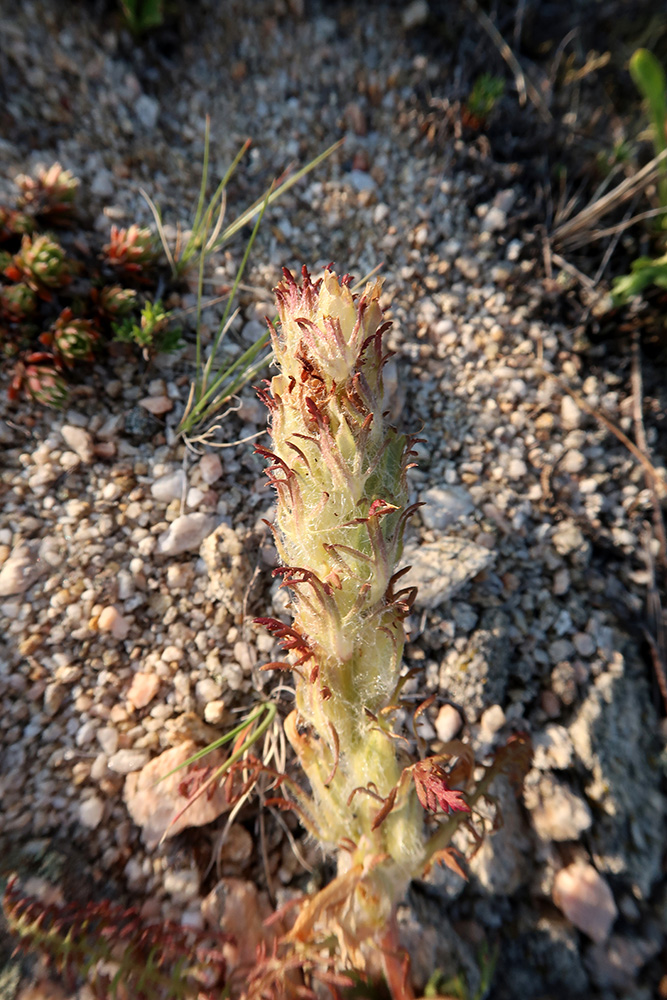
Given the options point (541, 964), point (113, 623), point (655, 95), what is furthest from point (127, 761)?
point (655, 95)

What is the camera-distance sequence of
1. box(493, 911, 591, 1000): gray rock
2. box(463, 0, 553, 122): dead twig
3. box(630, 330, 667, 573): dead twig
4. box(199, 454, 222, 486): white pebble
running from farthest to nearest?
box(463, 0, 553, 122): dead twig, box(630, 330, 667, 573): dead twig, box(199, 454, 222, 486): white pebble, box(493, 911, 591, 1000): gray rock

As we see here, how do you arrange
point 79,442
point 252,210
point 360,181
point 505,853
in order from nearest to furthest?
point 505,853
point 79,442
point 252,210
point 360,181

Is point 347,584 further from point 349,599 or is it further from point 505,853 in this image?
point 505,853

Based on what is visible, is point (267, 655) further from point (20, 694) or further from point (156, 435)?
point (156, 435)

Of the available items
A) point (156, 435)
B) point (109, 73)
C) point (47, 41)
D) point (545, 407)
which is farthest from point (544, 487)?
point (47, 41)

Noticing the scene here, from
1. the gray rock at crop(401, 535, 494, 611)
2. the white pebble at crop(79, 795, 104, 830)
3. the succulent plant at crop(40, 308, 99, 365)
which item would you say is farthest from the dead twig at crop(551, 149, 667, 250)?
the white pebble at crop(79, 795, 104, 830)

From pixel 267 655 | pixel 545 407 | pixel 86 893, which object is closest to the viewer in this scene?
pixel 86 893

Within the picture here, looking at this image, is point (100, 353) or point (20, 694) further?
point (100, 353)

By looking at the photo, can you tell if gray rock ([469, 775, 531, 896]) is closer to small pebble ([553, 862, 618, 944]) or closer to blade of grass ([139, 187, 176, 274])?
small pebble ([553, 862, 618, 944])
